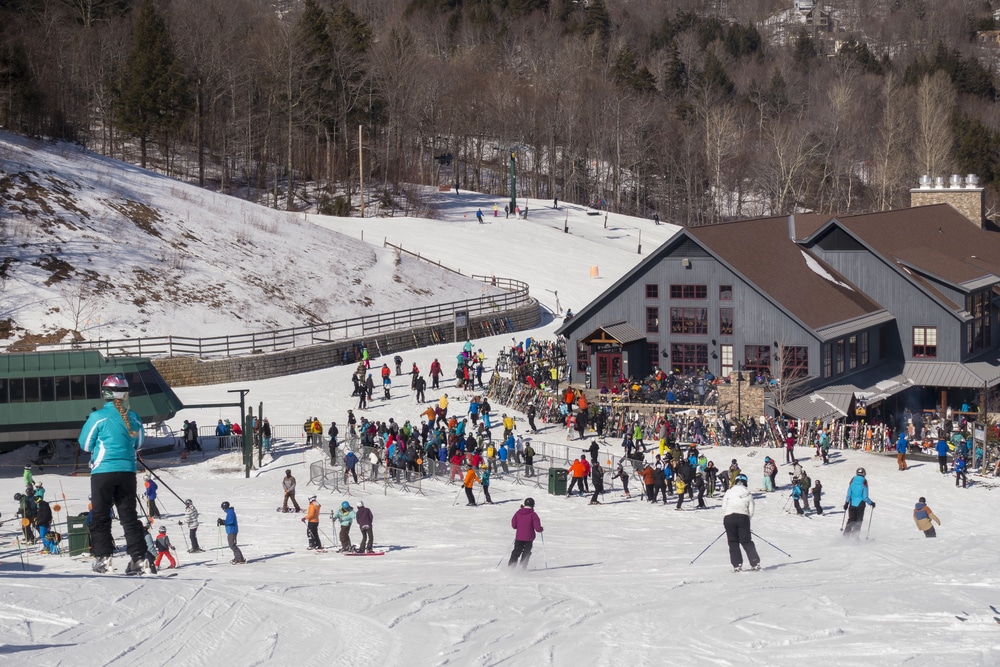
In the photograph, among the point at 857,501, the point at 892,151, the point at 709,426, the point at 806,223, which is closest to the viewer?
the point at 857,501

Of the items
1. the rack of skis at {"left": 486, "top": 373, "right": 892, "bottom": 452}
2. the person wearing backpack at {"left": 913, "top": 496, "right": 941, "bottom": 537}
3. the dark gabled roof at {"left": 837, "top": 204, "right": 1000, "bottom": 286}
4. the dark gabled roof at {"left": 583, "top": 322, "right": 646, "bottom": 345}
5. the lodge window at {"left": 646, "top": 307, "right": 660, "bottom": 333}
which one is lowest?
the person wearing backpack at {"left": 913, "top": 496, "right": 941, "bottom": 537}

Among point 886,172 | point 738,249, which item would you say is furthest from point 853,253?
point 886,172

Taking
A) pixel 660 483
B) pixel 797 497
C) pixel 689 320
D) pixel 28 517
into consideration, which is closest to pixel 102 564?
pixel 28 517

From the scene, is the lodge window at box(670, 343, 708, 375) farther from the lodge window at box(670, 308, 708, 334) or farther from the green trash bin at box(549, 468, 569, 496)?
the green trash bin at box(549, 468, 569, 496)

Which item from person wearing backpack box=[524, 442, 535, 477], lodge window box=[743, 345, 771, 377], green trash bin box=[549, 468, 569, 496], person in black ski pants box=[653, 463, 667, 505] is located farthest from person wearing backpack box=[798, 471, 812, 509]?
lodge window box=[743, 345, 771, 377]

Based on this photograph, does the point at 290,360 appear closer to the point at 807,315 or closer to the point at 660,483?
the point at 807,315

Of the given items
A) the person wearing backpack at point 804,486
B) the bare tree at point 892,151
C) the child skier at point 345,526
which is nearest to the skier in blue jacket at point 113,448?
the child skier at point 345,526
